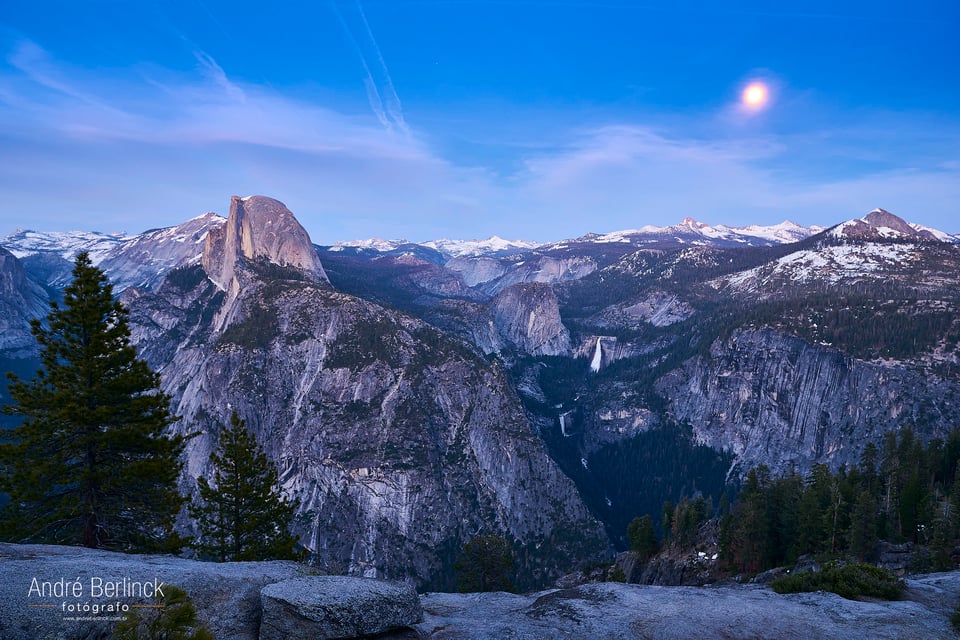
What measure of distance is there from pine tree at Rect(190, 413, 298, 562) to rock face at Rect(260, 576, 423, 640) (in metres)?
22.1

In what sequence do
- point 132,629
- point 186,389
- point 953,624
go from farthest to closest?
point 186,389 → point 953,624 → point 132,629

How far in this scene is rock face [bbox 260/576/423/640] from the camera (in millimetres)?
14930

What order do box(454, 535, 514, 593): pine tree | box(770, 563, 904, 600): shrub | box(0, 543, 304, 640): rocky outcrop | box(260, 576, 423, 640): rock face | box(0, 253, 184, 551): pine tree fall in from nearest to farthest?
box(0, 543, 304, 640): rocky outcrop < box(260, 576, 423, 640): rock face < box(770, 563, 904, 600): shrub < box(0, 253, 184, 551): pine tree < box(454, 535, 514, 593): pine tree

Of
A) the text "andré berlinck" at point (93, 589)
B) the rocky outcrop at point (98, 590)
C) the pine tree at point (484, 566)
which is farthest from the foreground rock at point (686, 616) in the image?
the pine tree at point (484, 566)

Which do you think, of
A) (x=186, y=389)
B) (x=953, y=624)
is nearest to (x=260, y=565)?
(x=953, y=624)

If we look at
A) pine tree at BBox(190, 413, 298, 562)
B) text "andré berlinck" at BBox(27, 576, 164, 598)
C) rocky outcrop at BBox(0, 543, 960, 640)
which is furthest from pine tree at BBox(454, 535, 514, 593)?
text "andré berlinck" at BBox(27, 576, 164, 598)

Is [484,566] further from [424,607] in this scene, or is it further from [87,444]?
[87,444]

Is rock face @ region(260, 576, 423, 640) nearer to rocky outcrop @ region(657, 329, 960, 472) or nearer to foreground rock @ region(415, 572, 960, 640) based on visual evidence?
foreground rock @ region(415, 572, 960, 640)

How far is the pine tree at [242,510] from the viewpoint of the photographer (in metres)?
35.3

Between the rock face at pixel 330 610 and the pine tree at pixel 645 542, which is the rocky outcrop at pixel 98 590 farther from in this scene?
the pine tree at pixel 645 542

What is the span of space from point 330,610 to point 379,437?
15247 centimetres

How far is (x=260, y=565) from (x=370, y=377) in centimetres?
15379

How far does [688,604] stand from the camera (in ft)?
68.6

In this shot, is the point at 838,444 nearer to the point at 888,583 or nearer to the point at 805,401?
the point at 805,401
